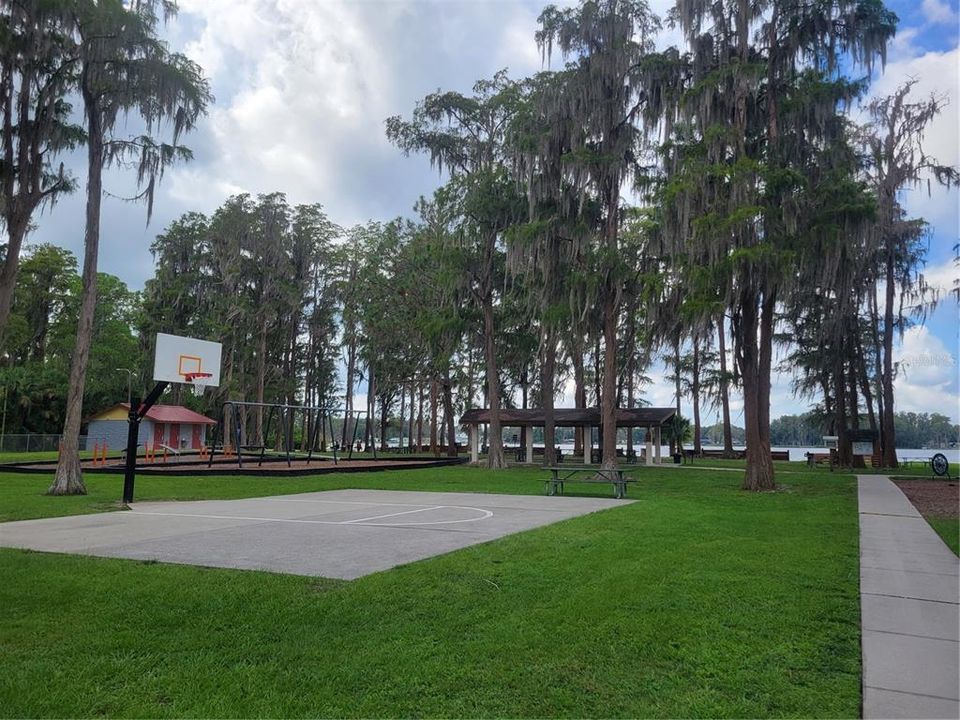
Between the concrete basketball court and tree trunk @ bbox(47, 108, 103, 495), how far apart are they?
9.38 feet

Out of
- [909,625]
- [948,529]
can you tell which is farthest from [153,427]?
[909,625]

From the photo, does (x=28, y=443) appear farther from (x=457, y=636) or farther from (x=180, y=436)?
(x=457, y=636)

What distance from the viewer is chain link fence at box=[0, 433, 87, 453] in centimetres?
3834

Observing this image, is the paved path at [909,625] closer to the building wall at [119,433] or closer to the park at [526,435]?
the park at [526,435]

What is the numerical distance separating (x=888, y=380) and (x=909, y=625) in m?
26.6

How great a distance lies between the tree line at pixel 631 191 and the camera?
49.9 ft

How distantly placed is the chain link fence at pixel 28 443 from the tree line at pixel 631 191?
65.5 ft

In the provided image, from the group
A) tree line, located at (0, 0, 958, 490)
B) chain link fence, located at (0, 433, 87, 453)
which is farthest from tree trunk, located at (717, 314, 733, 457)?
chain link fence, located at (0, 433, 87, 453)

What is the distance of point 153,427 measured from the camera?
141 feet

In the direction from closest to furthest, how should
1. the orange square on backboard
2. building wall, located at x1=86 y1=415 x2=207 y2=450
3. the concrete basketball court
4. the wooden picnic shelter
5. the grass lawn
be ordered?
the grass lawn, the concrete basketball court, the orange square on backboard, the wooden picnic shelter, building wall, located at x1=86 y1=415 x2=207 y2=450

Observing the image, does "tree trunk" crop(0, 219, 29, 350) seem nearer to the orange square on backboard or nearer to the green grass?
the orange square on backboard

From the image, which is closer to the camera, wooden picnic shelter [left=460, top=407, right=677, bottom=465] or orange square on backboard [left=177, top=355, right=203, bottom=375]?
orange square on backboard [left=177, top=355, right=203, bottom=375]

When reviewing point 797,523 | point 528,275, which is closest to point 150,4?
point 528,275

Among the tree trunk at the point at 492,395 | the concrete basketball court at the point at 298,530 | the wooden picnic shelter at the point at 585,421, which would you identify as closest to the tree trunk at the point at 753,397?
the concrete basketball court at the point at 298,530
